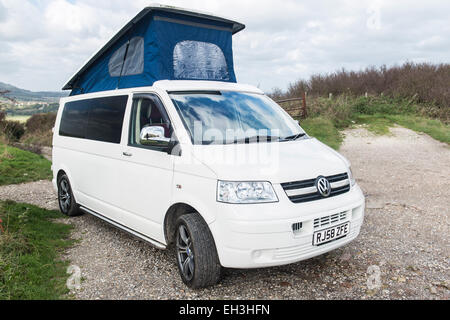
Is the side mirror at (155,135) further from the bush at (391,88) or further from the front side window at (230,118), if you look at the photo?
the bush at (391,88)

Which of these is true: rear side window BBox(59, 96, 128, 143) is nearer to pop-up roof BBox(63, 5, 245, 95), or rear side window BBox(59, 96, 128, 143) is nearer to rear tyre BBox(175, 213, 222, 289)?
pop-up roof BBox(63, 5, 245, 95)

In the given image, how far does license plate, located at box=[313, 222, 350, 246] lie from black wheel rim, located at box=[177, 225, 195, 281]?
119cm

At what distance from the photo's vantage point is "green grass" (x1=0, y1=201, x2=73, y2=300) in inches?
145

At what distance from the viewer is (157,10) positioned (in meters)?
5.35

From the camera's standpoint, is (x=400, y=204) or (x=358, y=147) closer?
(x=400, y=204)

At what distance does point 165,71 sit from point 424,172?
26.1 feet

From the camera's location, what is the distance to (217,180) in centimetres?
334

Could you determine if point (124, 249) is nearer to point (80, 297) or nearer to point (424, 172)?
point (80, 297)

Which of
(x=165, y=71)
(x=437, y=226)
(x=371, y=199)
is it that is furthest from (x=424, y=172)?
(x=165, y=71)

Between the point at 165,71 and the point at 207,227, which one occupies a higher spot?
the point at 165,71

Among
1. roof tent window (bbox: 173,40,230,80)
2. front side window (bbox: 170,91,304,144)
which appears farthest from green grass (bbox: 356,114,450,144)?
front side window (bbox: 170,91,304,144)

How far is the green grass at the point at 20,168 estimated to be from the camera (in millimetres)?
10193

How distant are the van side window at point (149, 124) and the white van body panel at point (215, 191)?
0.30ft
